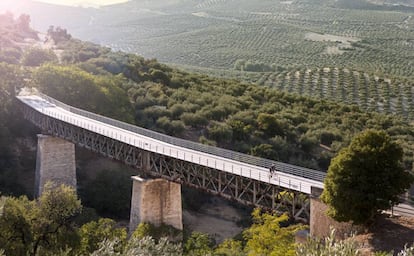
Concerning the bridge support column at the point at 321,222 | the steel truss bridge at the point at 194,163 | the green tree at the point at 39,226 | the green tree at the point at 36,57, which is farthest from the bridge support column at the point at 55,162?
the green tree at the point at 36,57

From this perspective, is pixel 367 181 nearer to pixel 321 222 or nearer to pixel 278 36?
pixel 321 222

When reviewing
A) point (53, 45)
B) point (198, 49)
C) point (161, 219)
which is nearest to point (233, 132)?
point (161, 219)

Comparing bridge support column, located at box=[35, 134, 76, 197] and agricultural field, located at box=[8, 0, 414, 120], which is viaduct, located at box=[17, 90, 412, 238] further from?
agricultural field, located at box=[8, 0, 414, 120]

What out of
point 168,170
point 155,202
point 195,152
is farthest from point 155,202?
point 195,152

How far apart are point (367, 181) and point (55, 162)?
25.1 meters

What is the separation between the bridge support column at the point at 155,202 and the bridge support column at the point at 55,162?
10.1 meters

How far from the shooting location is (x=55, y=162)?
41.8m

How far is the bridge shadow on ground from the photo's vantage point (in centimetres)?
2147

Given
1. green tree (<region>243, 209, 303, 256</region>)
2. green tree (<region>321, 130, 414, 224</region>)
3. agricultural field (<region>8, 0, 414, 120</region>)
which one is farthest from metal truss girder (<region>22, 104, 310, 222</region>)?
agricultural field (<region>8, 0, 414, 120</region>)

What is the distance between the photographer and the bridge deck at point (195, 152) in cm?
2797

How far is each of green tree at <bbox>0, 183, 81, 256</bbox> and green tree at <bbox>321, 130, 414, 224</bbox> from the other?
35.2 ft

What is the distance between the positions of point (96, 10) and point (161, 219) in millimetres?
158364

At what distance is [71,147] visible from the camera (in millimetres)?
42500

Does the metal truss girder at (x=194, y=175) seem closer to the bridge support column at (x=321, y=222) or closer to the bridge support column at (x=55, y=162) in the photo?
the bridge support column at (x=55, y=162)
